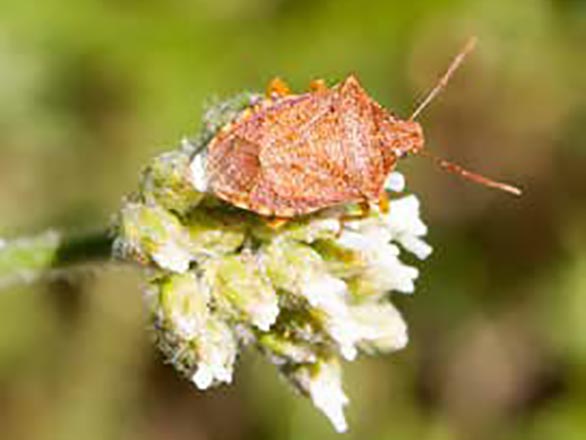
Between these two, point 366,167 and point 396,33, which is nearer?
point 366,167

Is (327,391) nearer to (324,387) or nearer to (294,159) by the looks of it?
(324,387)

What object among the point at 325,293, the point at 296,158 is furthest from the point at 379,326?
the point at 296,158

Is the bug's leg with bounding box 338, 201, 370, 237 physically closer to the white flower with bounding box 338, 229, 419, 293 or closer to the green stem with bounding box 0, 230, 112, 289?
the white flower with bounding box 338, 229, 419, 293

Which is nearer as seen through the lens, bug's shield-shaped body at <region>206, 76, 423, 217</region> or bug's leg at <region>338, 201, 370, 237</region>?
bug's shield-shaped body at <region>206, 76, 423, 217</region>

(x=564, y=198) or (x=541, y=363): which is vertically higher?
(x=564, y=198)

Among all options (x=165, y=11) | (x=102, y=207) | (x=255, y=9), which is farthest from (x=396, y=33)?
(x=102, y=207)

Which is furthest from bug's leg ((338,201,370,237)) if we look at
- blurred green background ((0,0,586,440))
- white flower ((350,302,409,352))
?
blurred green background ((0,0,586,440))

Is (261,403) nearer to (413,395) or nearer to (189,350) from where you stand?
(413,395)
